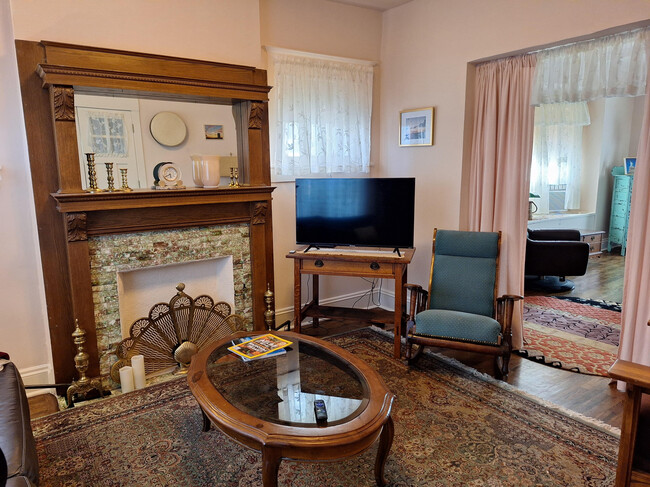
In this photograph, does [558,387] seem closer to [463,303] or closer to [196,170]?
[463,303]

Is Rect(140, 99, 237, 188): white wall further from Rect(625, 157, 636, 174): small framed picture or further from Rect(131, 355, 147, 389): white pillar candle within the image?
Rect(625, 157, 636, 174): small framed picture

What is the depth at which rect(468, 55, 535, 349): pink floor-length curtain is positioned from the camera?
10.9 feet

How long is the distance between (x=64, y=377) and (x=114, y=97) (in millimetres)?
1892

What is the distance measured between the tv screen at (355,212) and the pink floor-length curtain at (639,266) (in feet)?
4.81

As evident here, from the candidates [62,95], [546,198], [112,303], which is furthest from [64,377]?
[546,198]

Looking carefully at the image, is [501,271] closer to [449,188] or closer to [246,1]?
[449,188]

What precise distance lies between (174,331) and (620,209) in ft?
23.4

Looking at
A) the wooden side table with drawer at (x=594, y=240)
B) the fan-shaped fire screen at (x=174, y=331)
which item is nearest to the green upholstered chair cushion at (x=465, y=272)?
the fan-shaped fire screen at (x=174, y=331)

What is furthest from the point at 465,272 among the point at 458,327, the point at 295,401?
the point at 295,401

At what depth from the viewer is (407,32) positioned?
13.2 feet

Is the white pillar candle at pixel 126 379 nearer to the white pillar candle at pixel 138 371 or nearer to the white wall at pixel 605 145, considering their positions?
the white pillar candle at pixel 138 371

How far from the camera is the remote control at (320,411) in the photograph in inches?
68.2

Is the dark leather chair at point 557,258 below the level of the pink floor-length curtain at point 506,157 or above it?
below

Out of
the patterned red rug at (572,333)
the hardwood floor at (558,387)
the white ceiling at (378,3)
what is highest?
the white ceiling at (378,3)
